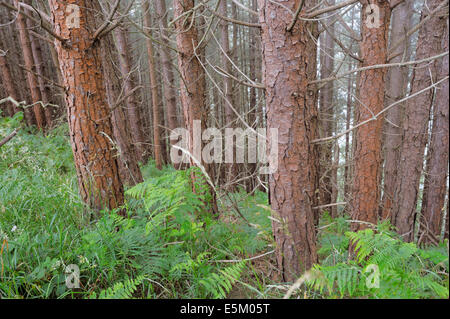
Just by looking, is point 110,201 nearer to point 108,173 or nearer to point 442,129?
point 108,173

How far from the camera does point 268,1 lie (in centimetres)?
209

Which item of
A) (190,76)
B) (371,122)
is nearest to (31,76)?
(190,76)

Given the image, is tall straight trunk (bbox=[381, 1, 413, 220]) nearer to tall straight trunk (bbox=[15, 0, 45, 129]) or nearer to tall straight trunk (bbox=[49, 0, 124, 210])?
tall straight trunk (bbox=[49, 0, 124, 210])

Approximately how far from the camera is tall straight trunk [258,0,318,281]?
2088mm

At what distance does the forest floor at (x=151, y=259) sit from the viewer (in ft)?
5.99

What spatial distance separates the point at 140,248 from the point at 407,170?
5.71 metres

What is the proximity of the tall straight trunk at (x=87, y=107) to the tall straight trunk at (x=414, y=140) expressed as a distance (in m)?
5.48

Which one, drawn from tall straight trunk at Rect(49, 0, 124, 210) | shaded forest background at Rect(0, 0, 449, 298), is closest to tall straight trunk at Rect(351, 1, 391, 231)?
shaded forest background at Rect(0, 0, 449, 298)

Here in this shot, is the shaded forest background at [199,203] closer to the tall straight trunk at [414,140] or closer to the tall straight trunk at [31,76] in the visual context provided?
the tall straight trunk at [414,140]

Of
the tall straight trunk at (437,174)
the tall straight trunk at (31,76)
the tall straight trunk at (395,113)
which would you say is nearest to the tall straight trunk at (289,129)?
the tall straight trunk at (437,174)

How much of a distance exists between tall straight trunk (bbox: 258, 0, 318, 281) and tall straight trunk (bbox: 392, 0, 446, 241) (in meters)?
4.17

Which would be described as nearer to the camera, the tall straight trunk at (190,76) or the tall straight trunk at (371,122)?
the tall straight trunk at (371,122)
